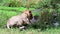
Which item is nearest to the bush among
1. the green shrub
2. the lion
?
the lion

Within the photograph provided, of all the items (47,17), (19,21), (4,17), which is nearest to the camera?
(19,21)

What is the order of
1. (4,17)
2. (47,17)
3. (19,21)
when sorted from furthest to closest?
(4,17), (47,17), (19,21)

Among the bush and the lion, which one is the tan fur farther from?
the bush

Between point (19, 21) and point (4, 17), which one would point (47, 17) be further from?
point (4, 17)

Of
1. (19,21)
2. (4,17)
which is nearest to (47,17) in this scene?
(19,21)

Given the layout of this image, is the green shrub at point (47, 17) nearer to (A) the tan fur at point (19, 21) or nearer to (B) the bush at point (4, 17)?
(A) the tan fur at point (19, 21)

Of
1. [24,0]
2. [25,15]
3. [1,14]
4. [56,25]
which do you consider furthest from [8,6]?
[56,25]

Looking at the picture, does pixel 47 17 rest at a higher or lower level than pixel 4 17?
higher

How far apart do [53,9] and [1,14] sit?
8.29 feet

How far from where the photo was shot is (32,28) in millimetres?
8797

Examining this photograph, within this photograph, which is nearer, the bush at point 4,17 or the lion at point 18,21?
the lion at point 18,21

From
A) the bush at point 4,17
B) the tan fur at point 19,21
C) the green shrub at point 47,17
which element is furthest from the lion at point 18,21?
the green shrub at point 47,17

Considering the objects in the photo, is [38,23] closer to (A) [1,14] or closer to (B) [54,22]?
(B) [54,22]

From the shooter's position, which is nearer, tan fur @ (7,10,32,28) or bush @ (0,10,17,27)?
tan fur @ (7,10,32,28)
